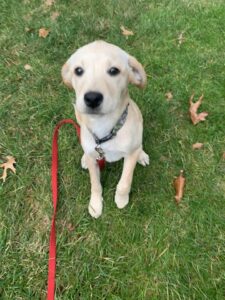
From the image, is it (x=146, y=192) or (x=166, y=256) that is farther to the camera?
(x=146, y=192)

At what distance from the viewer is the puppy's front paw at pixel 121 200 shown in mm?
3096

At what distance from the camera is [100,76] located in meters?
2.38

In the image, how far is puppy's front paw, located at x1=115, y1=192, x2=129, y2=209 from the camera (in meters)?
3.10

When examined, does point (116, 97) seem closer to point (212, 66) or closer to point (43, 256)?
point (43, 256)

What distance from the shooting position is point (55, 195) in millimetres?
3131

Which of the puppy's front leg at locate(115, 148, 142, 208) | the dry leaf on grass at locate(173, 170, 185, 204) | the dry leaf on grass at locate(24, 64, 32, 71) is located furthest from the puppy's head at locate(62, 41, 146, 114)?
the dry leaf on grass at locate(24, 64, 32, 71)

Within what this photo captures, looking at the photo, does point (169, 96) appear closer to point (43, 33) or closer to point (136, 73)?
point (136, 73)

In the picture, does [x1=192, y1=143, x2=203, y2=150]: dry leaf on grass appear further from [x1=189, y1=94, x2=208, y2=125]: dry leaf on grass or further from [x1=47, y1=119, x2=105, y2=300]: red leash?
[x1=47, y1=119, x2=105, y2=300]: red leash

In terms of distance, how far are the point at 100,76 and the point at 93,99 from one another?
0.18 metres

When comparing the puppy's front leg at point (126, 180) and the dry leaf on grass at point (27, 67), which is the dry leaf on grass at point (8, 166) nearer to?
the puppy's front leg at point (126, 180)

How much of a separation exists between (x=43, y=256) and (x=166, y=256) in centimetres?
91

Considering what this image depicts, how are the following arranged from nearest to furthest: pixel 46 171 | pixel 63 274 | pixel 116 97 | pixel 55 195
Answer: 1. pixel 116 97
2. pixel 63 274
3. pixel 55 195
4. pixel 46 171

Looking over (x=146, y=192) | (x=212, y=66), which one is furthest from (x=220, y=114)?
(x=146, y=192)

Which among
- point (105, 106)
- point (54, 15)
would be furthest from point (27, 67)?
point (105, 106)
